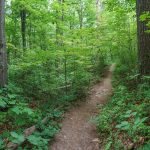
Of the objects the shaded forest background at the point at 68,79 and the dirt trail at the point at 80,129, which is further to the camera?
the dirt trail at the point at 80,129

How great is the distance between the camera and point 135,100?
6.73 metres

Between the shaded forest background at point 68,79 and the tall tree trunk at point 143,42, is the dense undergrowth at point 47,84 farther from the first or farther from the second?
the tall tree trunk at point 143,42

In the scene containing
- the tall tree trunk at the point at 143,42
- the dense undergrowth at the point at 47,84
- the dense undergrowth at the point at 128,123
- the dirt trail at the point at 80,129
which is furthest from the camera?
the dense undergrowth at the point at 47,84

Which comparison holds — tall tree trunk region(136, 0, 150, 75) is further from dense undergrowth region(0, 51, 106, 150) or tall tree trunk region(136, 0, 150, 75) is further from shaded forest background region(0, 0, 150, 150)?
Result: dense undergrowth region(0, 51, 106, 150)

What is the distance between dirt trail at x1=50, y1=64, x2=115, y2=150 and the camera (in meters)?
5.66

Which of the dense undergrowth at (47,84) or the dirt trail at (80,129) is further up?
the dense undergrowth at (47,84)

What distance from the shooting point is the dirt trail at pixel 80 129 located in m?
5.66

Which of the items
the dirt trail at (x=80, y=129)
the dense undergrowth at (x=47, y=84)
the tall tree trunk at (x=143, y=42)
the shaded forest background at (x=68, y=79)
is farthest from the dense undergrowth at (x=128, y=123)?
the dense undergrowth at (x=47, y=84)

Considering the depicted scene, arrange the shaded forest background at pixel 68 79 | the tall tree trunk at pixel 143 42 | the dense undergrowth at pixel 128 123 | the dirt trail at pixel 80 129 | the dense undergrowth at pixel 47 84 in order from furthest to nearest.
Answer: the dense undergrowth at pixel 47 84
the tall tree trunk at pixel 143 42
the dirt trail at pixel 80 129
the shaded forest background at pixel 68 79
the dense undergrowth at pixel 128 123

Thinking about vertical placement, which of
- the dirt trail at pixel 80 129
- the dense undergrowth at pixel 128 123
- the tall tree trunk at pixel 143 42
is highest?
the tall tree trunk at pixel 143 42

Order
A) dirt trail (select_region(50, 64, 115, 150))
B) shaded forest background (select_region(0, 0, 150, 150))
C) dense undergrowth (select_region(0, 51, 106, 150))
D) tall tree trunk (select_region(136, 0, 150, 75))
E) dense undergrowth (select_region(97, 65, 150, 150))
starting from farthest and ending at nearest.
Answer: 1. dense undergrowth (select_region(0, 51, 106, 150))
2. tall tree trunk (select_region(136, 0, 150, 75))
3. dirt trail (select_region(50, 64, 115, 150))
4. shaded forest background (select_region(0, 0, 150, 150))
5. dense undergrowth (select_region(97, 65, 150, 150))

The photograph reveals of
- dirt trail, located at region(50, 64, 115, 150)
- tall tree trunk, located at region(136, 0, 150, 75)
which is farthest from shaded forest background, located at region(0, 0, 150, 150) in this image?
dirt trail, located at region(50, 64, 115, 150)

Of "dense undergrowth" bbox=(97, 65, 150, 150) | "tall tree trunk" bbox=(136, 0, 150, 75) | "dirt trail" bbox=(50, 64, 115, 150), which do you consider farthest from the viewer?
"tall tree trunk" bbox=(136, 0, 150, 75)

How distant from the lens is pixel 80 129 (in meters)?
6.70
